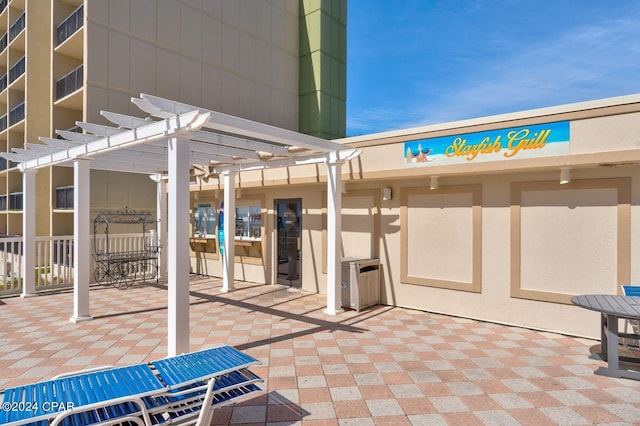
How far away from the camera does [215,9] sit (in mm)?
15922

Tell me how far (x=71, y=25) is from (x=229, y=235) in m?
11.0

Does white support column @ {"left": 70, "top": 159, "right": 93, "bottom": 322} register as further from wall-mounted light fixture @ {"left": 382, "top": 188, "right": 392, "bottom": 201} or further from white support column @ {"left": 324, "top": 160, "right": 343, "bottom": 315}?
wall-mounted light fixture @ {"left": 382, "top": 188, "right": 392, "bottom": 201}

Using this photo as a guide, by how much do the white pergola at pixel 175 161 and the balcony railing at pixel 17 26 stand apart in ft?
46.0

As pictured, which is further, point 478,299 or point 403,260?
point 403,260

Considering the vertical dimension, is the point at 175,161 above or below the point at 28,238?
above

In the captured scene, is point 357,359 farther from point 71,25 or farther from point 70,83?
point 71,25

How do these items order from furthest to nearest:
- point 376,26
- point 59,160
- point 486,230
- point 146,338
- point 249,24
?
point 376,26 → point 249,24 → point 59,160 → point 486,230 → point 146,338

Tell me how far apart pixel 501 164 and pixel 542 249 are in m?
1.62

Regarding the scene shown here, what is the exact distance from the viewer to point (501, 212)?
6742mm

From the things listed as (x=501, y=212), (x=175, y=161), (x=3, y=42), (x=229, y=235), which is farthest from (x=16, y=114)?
(x=501, y=212)

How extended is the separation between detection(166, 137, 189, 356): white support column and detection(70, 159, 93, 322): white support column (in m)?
3.18

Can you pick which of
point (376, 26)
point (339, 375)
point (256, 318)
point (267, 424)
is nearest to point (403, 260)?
point (256, 318)

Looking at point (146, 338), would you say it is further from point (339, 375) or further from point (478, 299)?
point (478, 299)

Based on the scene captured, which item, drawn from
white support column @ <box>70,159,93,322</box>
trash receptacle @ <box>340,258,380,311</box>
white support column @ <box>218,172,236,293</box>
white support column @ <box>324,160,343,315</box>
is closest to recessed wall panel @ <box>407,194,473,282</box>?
trash receptacle @ <box>340,258,380,311</box>
